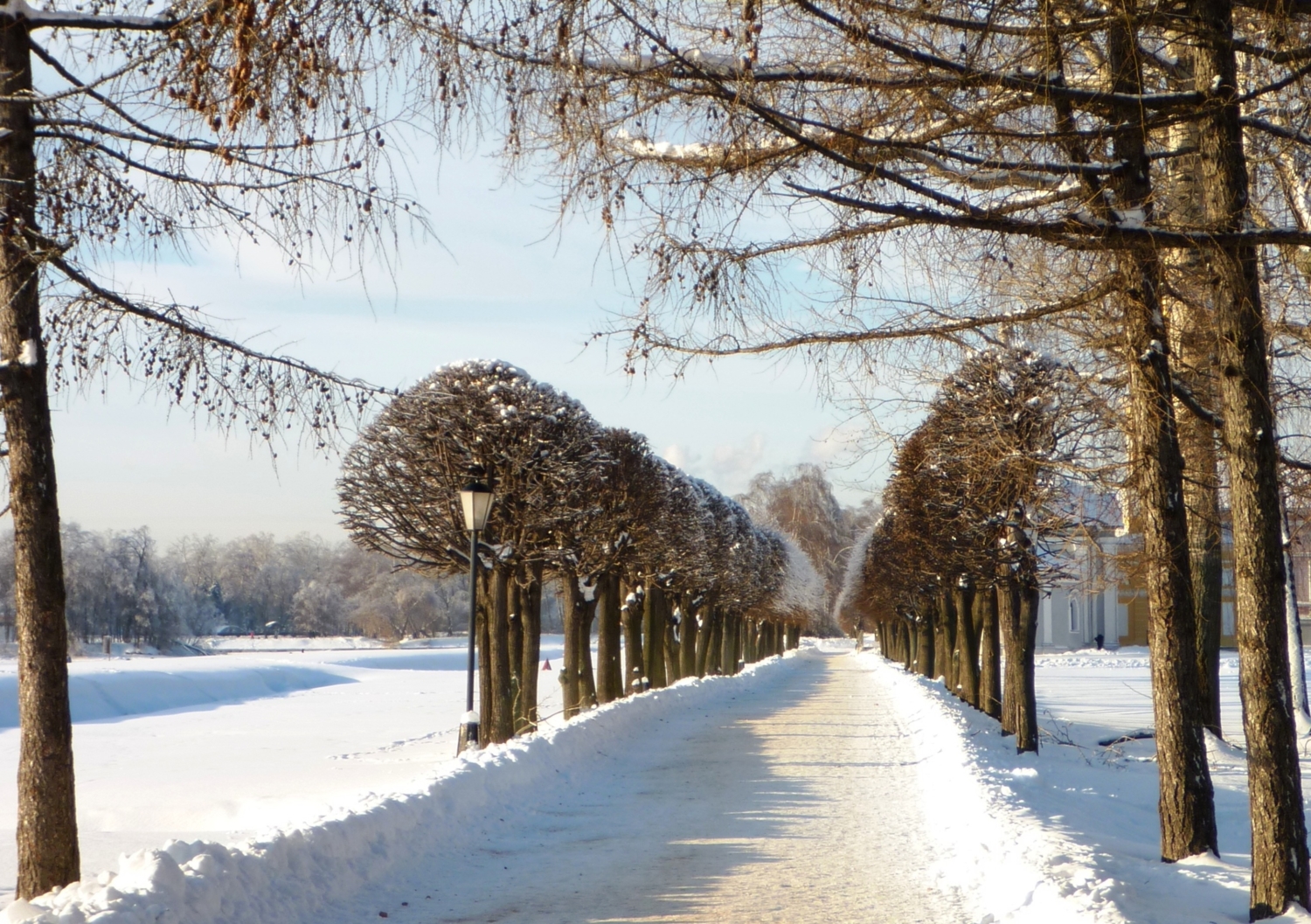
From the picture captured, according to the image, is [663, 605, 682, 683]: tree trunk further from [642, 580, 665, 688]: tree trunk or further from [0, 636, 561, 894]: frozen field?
[0, 636, 561, 894]: frozen field

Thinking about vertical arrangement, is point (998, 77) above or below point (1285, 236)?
above

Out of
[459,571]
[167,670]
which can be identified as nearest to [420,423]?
[459,571]

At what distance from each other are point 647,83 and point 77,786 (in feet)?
56.0

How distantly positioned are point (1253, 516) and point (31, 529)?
22.1 feet

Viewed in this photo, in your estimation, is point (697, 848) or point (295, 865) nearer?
point (295, 865)

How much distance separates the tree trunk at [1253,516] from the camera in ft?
21.3

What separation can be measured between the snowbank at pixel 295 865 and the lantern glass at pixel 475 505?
3.39 m

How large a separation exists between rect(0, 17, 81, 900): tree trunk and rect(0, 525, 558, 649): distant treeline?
181 ft

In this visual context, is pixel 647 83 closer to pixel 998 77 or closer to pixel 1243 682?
pixel 998 77

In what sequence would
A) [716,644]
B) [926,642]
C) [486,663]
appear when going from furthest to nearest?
[716,644] < [926,642] < [486,663]

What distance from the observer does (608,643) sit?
25.9 metres

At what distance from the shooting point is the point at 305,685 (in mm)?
56250

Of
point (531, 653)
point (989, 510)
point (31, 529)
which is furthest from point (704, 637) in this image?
point (31, 529)

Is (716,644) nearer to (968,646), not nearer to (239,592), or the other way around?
(968,646)
